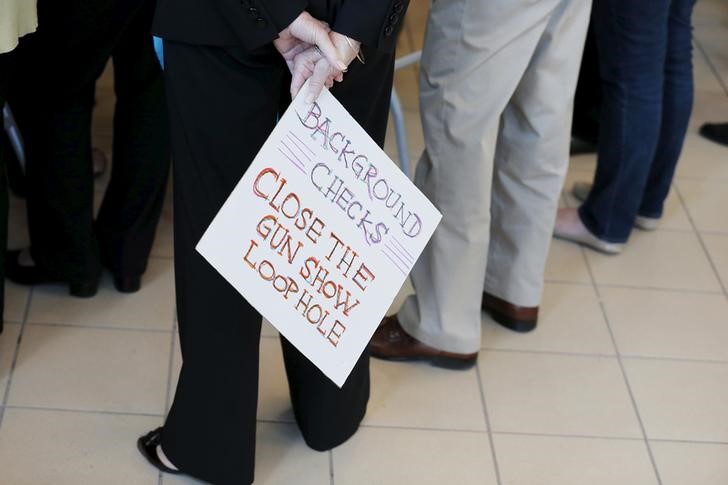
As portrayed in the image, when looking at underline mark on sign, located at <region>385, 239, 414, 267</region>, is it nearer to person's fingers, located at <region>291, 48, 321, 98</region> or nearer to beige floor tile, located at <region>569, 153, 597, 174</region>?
person's fingers, located at <region>291, 48, 321, 98</region>

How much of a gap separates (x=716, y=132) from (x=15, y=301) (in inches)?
72.6

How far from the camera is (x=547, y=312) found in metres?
2.18

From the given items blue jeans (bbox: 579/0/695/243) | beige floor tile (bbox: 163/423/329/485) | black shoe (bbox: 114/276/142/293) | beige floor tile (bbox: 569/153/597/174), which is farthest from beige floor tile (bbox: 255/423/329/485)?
beige floor tile (bbox: 569/153/597/174)

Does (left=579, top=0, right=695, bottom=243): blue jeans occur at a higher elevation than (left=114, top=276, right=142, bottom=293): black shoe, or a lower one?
higher

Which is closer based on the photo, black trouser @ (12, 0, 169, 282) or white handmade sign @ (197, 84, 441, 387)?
white handmade sign @ (197, 84, 441, 387)

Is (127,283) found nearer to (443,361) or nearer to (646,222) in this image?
(443,361)

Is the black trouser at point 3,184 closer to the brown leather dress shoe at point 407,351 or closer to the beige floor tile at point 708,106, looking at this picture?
the brown leather dress shoe at point 407,351

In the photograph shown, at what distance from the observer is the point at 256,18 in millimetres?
1212

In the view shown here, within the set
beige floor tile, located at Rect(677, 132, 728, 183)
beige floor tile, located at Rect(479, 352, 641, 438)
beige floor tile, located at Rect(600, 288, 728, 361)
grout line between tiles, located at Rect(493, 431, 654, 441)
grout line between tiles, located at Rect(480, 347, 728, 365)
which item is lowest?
beige floor tile, located at Rect(677, 132, 728, 183)

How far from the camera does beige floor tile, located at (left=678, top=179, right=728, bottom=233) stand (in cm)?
251

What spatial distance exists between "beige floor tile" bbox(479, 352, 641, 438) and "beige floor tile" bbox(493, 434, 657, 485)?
27 mm

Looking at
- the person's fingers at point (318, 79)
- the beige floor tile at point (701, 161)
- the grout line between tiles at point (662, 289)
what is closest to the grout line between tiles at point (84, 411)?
the person's fingers at point (318, 79)

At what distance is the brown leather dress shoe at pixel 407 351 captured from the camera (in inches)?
77.9

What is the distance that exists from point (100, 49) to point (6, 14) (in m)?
0.30
